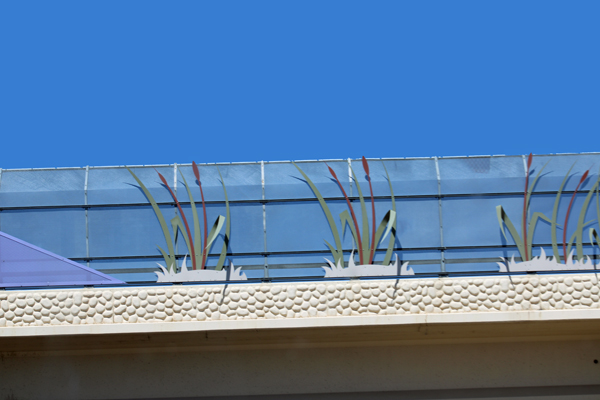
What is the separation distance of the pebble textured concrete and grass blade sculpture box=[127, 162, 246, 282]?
0.33 metres

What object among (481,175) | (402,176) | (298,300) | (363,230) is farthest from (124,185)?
(481,175)

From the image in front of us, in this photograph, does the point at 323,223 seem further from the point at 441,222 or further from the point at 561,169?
the point at 561,169

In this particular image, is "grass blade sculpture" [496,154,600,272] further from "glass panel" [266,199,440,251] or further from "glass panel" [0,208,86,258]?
"glass panel" [0,208,86,258]

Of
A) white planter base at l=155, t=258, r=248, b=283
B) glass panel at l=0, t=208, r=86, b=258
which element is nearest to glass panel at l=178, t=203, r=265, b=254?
white planter base at l=155, t=258, r=248, b=283

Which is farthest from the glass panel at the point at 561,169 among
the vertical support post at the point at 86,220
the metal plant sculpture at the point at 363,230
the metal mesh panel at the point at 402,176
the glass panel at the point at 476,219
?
the vertical support post at the point at 86,220

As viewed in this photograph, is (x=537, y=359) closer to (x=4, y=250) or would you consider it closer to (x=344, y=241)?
(x=344, y=241)

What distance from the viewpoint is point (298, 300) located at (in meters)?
12.6

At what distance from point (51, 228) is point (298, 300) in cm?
558

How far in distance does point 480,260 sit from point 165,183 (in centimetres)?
703

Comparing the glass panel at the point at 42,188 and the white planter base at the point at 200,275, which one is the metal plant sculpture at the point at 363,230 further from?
the glass panel at the point at 42,188

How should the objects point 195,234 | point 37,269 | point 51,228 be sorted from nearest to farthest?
1. point 37,269
2. point 195,234
3. point 51,228

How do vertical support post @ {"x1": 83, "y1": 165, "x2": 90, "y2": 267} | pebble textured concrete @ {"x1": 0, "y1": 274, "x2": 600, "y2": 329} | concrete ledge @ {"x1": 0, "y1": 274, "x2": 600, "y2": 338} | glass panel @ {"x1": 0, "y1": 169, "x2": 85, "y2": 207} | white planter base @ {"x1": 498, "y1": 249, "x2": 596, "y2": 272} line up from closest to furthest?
1. concrete ledge @ {"x1": 0, "y1": 274, "x2": 600, "y2": 338}
2. pebble textured concrete @ {"x1": 0, "y1": 274, "x2": 600, "y2": 329}
3. white planter base @ {"x1": 498, "y1": 249, "x2": 596, "y2": 272}
4. vertical support post @ {"x1": 83, "y1": 165, "x2": 90, "y2": 267}
5. glass panel @ {"x1": 0, "y1": 169, "x2": 85, "y2": 207}

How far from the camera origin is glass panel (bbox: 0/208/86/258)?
1323 centimetres

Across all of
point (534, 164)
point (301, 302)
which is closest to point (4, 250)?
point (301, 302)
